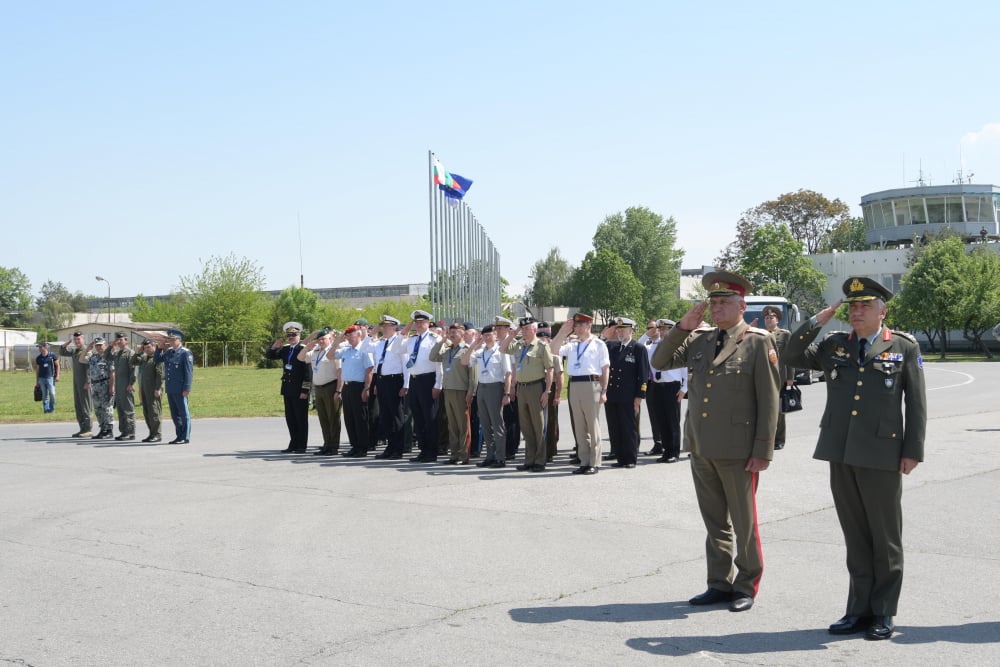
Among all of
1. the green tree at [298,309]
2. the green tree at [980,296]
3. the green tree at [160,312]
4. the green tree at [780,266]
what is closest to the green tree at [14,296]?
the green tree at [160,312]

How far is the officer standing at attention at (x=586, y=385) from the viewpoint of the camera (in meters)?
12.7

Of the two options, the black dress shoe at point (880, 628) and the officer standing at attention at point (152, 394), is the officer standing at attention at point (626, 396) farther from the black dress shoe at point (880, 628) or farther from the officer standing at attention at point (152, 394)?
the officer standing at attention at point (152, 394)

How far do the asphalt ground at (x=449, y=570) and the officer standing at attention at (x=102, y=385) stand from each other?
591cm

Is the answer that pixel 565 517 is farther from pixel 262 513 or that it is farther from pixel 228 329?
pixel 228 329

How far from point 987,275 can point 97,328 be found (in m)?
63.3

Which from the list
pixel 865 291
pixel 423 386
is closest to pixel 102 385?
pixel 423 386

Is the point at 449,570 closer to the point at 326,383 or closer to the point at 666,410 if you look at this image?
the point at 666,410

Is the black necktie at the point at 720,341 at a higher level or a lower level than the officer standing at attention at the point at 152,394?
higher

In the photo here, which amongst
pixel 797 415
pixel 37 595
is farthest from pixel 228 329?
pixel 37 595

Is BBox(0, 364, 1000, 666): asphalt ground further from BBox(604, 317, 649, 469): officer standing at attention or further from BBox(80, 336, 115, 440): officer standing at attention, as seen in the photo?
BBox(80, 336, 115, 440): officer standing at attention

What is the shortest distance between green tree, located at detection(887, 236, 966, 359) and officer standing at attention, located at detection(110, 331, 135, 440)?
58.7 metres

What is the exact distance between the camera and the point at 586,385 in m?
12.9

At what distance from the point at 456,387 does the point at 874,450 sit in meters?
9.01

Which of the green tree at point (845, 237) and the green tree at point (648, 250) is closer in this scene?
the green tree at point (845, 237)
